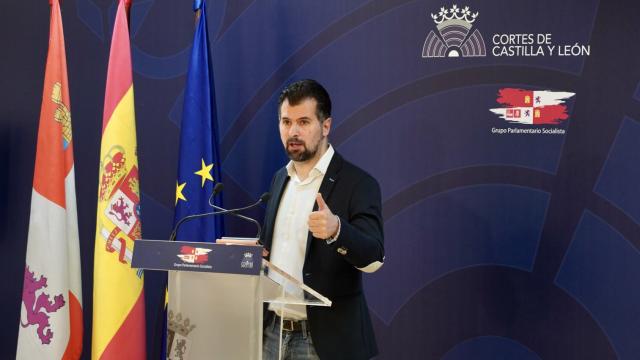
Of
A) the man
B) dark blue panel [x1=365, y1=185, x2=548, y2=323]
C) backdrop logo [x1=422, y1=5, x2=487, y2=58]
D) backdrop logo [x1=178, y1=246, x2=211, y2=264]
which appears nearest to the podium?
backdrop logo [x1=178, y1=246, x2=211, y2=264]

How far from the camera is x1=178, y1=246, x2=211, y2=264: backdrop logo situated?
2.04 m

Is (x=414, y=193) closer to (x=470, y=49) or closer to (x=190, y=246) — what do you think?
(x=470, y=49)

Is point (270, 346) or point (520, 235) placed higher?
point (520, 235)

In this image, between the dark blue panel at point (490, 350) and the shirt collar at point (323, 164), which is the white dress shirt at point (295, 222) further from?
the dark blue panel at point (490, 350)

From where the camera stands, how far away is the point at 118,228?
3.55 metres

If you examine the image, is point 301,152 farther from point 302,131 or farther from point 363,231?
point 363,231

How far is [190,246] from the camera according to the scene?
2059 mm

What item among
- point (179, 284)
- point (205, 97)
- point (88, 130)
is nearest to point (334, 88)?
→ point (205, 97)

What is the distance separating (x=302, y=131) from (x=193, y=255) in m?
0.86

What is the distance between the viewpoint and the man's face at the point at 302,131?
2.72m

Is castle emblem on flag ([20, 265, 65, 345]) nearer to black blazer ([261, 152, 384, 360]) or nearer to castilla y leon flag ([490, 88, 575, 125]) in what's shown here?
black blazer ([261, 152, 384, 360])

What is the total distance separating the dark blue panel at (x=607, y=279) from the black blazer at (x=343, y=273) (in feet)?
4.65

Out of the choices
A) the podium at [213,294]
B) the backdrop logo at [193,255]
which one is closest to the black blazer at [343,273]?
the podium at [213,294]

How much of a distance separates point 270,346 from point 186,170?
1.38 metres
